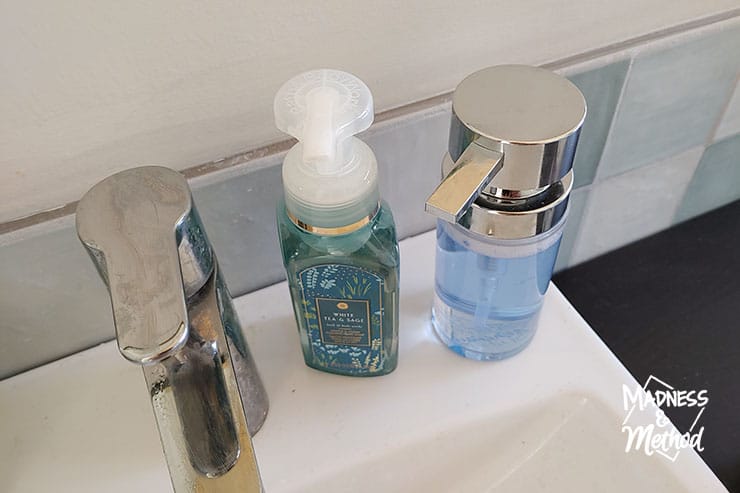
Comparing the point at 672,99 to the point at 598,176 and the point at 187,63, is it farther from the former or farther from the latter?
the point at 187,63

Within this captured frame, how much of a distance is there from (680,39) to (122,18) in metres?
0.33

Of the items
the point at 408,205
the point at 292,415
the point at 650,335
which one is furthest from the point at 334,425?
the point at 650,335

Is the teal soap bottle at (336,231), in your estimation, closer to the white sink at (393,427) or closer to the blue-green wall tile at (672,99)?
the white sink at (393,427)

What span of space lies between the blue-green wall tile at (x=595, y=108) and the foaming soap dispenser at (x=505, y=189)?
0.12 m

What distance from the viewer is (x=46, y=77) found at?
30 cm

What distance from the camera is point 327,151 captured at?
281 millimetres

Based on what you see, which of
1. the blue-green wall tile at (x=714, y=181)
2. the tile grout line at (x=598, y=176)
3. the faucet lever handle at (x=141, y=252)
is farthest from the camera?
the blue-green wall tile at (x=714, y=181)

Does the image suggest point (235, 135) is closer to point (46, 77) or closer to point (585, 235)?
point (46, 77)

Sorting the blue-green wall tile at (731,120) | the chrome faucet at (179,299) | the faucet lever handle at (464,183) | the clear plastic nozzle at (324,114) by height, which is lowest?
A: the blue-green wall tile at (731,120)

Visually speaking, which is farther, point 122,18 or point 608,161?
point 608,161

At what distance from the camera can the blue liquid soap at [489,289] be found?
35 cm

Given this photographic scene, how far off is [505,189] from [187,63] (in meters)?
0.16

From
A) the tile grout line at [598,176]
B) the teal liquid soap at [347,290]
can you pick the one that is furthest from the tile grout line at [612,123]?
the teal liquid soap at [347,290]

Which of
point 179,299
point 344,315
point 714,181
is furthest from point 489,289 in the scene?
point 714,181
